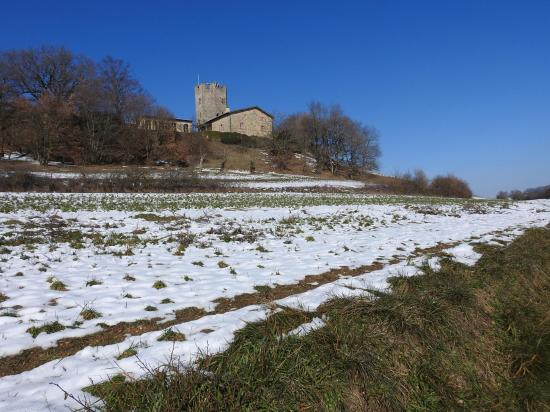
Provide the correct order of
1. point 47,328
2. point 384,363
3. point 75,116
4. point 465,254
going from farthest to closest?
point 75,116, point 465,254, point 47,328, point 384,363

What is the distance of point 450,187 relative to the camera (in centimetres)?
5038

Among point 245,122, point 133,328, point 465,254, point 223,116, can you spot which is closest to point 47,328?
A: point 133,328

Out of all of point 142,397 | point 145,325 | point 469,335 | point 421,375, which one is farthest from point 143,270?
point 469,335

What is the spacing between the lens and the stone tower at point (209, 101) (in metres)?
87.9

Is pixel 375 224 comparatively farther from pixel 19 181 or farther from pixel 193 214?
pixel 19 181

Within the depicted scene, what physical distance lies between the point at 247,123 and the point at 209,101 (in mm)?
14166

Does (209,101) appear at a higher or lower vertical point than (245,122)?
higher

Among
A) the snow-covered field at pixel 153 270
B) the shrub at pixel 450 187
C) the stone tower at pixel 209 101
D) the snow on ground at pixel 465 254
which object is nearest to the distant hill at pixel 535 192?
the shrub at pixel 450 187

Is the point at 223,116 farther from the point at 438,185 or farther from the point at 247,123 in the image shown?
the point at 438,185

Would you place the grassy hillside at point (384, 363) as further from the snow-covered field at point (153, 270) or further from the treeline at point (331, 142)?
the treeline at point (331, 142)

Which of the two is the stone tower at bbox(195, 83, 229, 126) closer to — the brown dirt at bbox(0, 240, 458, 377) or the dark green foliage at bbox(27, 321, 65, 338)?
the brown dirt at bbox(0, 240, 458, 377)

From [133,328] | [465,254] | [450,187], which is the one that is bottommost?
[133,328]

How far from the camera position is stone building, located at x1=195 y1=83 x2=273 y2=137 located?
267 ft

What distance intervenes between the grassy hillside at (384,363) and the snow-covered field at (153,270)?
37 centimetres
